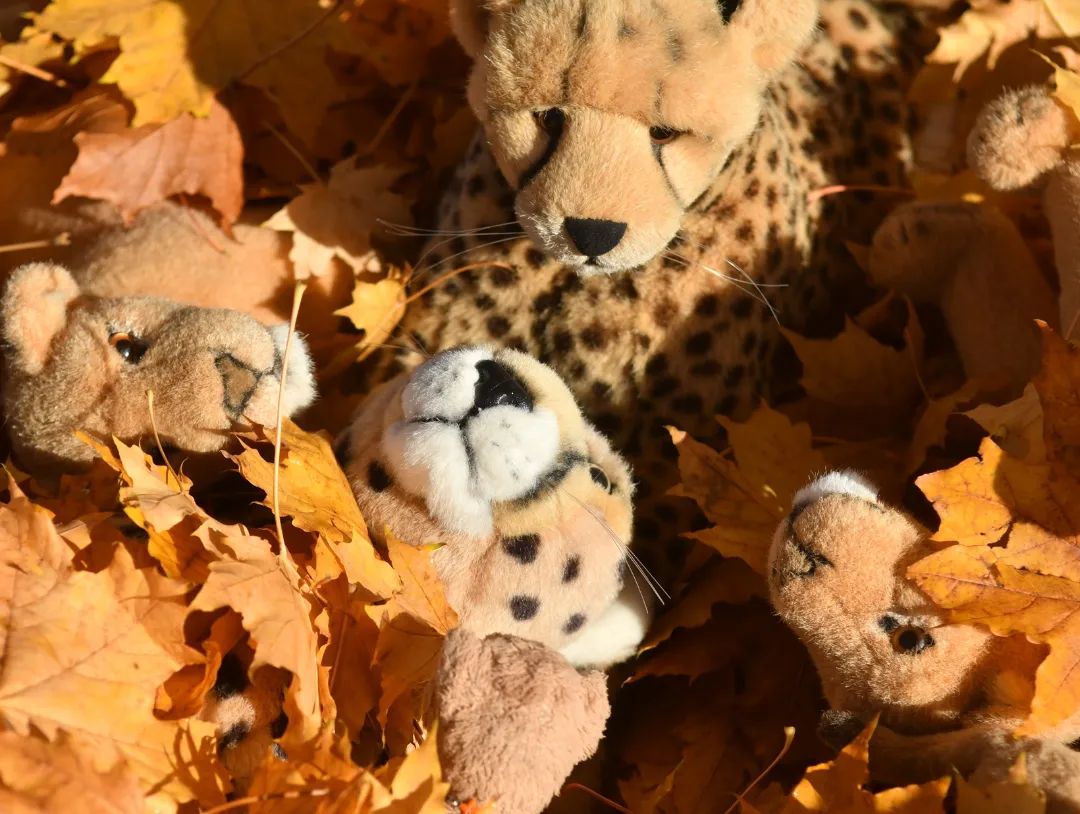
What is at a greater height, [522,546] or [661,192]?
[661,192]

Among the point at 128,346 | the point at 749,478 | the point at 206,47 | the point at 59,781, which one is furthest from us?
the point at 206,47

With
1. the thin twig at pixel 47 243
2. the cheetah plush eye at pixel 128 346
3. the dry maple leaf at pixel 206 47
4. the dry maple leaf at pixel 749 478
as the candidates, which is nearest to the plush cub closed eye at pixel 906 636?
the dry maple leaf at pixel 749 478

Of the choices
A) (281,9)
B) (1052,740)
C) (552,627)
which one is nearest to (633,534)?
(552,627)

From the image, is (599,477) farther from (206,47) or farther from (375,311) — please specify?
(206,47)

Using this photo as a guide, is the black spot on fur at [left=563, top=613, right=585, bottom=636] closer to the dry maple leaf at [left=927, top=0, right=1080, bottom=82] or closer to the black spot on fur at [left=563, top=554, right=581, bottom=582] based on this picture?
the black spot on fur at [left=563, top=554, right=581, bottom=582]

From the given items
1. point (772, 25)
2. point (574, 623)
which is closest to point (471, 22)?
point (772, 25)

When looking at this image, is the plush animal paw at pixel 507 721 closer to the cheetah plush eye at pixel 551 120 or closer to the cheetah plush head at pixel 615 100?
the cheetah plush head at pixel 615 100
